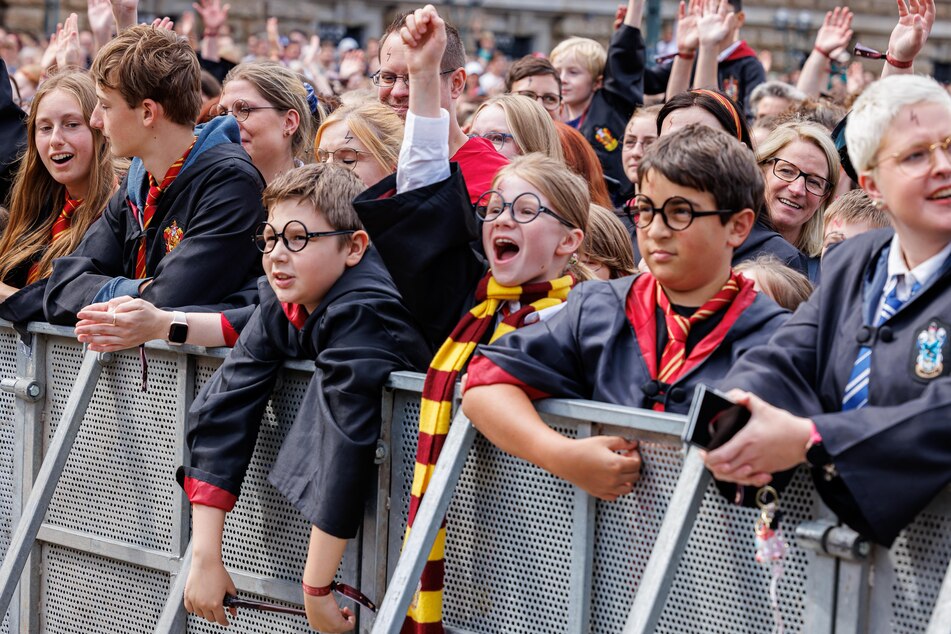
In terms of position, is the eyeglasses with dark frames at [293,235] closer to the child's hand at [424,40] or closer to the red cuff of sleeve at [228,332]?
the red cuff of sleeve at [228,332]

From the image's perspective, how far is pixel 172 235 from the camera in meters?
4.41

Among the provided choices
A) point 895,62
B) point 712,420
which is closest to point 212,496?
point 712,420

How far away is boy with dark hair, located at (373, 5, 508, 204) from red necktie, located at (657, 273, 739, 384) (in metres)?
0.90

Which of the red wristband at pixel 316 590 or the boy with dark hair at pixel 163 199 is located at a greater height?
the boy with dark hair at pixel 163 199

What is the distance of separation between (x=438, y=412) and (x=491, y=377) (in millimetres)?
231

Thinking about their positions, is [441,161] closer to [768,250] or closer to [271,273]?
[271,273]

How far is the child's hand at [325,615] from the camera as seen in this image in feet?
11.4

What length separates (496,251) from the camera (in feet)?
11.6

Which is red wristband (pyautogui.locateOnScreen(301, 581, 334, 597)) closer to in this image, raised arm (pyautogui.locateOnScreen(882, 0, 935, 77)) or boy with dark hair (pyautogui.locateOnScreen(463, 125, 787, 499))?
boy with dark hair (pyautogui.locateOnScreen(463, 125, 787, 499))

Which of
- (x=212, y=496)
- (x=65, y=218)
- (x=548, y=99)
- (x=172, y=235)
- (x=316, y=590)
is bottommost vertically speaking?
(x=316, y=590)

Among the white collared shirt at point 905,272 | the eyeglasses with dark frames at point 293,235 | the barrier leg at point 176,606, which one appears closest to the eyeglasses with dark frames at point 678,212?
the white collared shirt at point 905,272

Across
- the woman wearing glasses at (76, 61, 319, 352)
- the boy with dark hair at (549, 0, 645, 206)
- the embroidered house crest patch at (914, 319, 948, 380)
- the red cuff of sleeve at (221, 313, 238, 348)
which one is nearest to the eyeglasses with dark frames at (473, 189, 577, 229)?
the red cuff of sleeve at (221, 313, 238, 348)

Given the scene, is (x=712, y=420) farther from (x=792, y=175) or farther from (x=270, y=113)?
(x=270, y=113)

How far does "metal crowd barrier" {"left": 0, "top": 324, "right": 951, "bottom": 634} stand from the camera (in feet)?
8.61
